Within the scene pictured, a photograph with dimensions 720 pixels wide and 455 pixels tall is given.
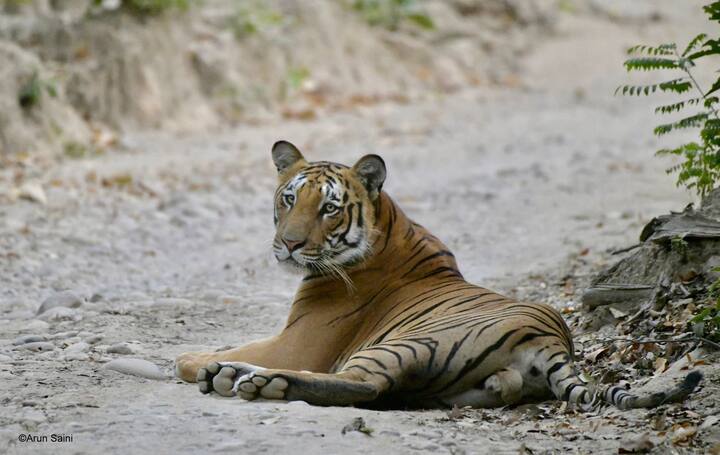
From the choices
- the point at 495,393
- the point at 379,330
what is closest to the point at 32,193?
the point at 379,330

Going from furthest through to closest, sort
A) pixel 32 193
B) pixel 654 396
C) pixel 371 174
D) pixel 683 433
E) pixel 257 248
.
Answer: pixel 32 193 < pixel 257 248 < pixel 371 174 < pixel 654 396 < pixel 683 433

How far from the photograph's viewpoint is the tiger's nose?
6.00 meters

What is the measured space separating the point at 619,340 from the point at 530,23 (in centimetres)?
2133

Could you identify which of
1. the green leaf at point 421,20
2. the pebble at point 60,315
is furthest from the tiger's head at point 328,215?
the green leaf at point 421,20

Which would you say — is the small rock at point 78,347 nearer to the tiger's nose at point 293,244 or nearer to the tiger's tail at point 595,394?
the tiger's nose at point 293,244

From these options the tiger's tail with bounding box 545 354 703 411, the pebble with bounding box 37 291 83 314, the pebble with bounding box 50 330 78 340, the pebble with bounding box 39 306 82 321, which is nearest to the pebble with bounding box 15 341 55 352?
the pebble with bounding box 50 330 78 340

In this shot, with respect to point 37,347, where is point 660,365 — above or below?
above

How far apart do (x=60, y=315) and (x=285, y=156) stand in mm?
1993

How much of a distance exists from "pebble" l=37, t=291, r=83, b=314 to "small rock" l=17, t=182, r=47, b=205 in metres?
3.77

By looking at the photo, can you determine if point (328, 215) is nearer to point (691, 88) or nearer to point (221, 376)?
point (221, 376)

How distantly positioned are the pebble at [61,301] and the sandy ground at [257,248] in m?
0.14

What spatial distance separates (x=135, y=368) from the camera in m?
5.84

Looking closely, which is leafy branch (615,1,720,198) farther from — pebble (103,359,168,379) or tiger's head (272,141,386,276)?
pebble (103,359,168,379)

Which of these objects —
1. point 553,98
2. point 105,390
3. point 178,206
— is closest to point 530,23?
point 553,98
